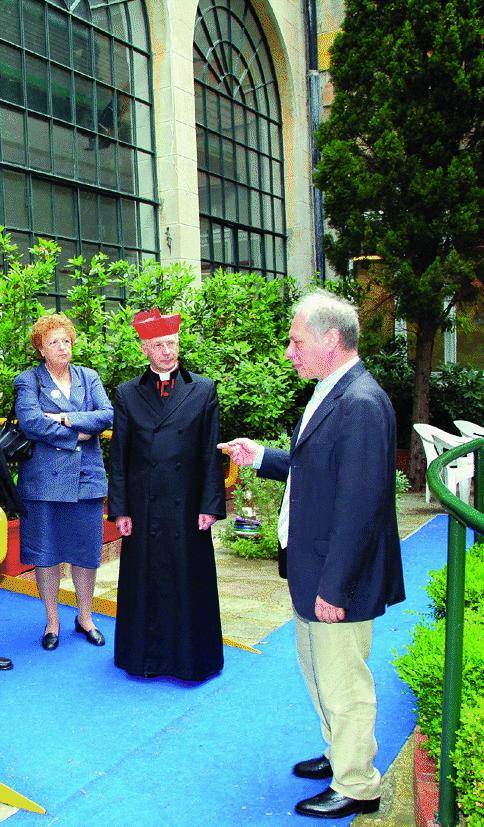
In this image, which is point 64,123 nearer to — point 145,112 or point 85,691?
point 145,112

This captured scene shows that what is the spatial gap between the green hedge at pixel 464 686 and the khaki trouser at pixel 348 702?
228mm

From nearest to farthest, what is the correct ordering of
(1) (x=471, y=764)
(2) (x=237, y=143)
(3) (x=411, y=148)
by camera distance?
(1) (x=471, y=764)
(3) (x=411, y=148)
(2) (x=237, y=143)

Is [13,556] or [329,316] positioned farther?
[13,556]

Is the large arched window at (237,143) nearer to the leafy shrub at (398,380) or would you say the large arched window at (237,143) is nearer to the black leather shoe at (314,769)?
the leafy shrub at (398,380)

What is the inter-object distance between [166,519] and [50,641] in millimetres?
1199

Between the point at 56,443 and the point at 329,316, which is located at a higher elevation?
the point at 329,316

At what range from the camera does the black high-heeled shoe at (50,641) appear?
4.55 m

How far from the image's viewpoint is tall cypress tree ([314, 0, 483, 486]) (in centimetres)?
927

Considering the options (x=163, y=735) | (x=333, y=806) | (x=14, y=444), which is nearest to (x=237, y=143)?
(x=14, y=444)

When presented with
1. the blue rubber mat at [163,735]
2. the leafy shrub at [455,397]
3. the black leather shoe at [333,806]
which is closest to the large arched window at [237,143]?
the leafy shrub at [455,397]

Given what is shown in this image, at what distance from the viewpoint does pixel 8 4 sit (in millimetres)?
8828

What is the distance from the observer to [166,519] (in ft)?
13.4

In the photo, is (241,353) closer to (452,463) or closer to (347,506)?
(452,463)

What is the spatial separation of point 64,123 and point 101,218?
1.29m
